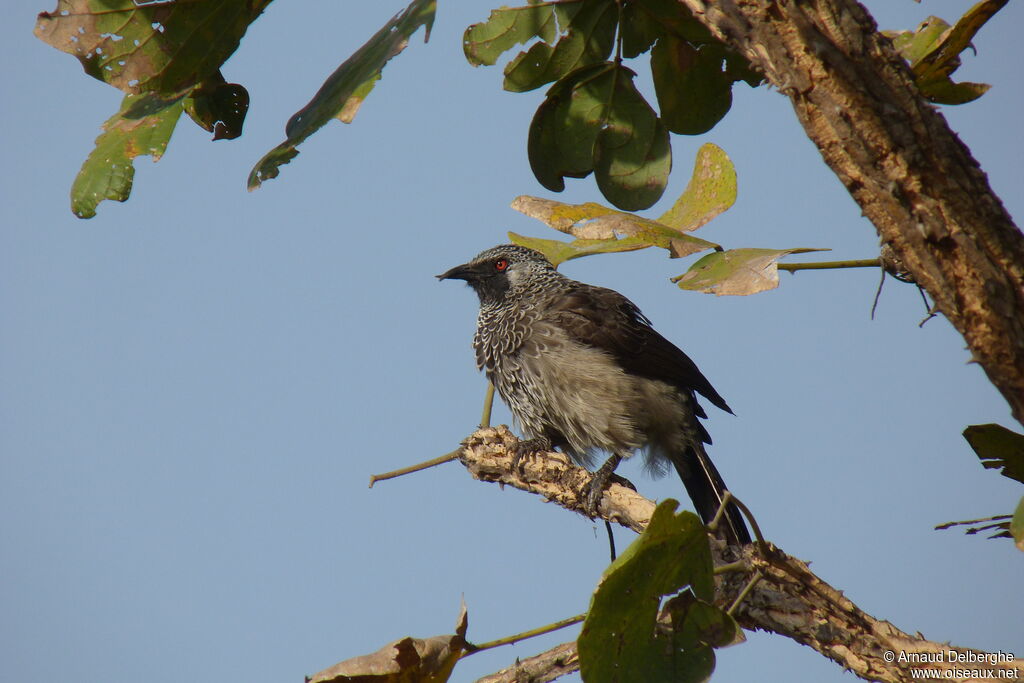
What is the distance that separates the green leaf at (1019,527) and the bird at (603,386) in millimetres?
2536

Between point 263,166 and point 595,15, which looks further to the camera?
point 595,15

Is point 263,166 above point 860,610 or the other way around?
above

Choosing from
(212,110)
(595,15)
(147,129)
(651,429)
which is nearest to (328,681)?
(147,129)

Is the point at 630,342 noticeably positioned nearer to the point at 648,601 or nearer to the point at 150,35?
the point at 648,601

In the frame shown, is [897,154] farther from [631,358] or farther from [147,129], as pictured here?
[631,358]

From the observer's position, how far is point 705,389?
15.5ft

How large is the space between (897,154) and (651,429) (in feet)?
10.4

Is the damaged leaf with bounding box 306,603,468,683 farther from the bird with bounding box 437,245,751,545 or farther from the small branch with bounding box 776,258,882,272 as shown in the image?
the bird with bounding box 437,245,751,545

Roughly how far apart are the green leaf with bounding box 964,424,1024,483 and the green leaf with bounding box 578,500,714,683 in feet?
2.62

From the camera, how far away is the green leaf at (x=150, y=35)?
236cm

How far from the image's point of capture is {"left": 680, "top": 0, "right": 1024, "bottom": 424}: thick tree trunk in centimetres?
159

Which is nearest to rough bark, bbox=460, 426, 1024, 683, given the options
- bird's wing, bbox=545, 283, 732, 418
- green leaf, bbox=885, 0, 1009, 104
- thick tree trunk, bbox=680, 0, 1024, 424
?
thick tree trunk, bbox=680, 0, 1024, 424

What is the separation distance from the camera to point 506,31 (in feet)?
9.29

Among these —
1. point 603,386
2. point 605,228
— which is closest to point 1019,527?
point 605,228
